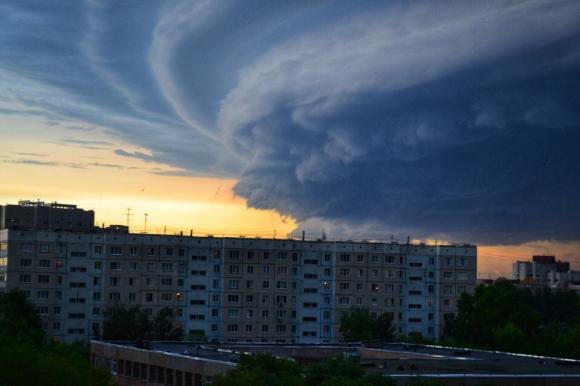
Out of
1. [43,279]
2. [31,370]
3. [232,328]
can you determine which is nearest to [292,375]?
[31,370]

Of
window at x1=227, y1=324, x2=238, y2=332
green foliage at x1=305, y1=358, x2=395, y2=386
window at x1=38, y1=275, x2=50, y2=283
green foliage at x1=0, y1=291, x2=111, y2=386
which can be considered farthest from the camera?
window at x1=227, y1=324, x2=238, y2=332

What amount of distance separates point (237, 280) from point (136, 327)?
789 inches

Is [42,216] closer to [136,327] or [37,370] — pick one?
[136,327]

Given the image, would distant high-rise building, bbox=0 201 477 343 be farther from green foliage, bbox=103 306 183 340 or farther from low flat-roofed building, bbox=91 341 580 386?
low flat-roofed building, bbox=91 341 580 386

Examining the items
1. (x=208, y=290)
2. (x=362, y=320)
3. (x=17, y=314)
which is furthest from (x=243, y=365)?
(x=208, y=290)

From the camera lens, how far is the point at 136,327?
110375mm

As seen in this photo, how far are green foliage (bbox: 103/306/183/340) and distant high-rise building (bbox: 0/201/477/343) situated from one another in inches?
A: 271

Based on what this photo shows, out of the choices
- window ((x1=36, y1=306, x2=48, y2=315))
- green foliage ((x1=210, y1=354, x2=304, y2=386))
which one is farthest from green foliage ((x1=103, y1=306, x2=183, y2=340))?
green foliage ((x1=210, y1=354, x2=304, y2=386))

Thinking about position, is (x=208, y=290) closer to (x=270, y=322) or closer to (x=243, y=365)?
(x=270, y=322)

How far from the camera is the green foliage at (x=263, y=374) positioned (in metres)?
51.1

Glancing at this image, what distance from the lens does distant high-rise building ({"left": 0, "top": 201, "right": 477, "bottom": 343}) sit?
395ft

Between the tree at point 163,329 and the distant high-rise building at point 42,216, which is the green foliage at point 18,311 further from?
the distant high-rise building at point 42,216

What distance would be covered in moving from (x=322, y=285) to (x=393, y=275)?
9463 mm

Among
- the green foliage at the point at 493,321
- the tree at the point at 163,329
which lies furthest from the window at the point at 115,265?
the green foliage at the point at 493,321
